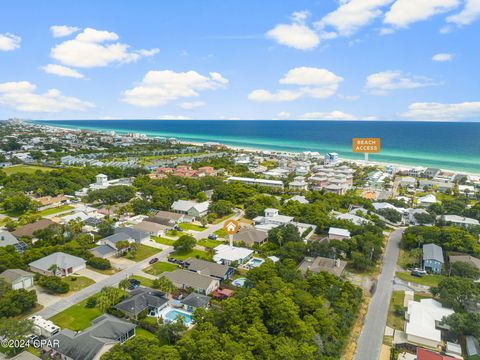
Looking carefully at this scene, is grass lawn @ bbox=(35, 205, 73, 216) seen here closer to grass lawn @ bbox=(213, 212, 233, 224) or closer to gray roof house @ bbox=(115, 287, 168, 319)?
grass lawn @ bbox=(213, 212, 233, 224)

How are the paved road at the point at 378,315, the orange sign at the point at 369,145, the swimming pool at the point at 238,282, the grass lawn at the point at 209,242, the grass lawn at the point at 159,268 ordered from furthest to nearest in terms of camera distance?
the grass lawn at the point at 209,242, the orange sign at the point at 369,145, the grass lawn at the point at 159,268, the swimming pool at the point at 238,282, the paved road at the point at 378,315

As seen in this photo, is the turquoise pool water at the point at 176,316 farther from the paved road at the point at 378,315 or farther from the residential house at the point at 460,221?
the residential house at the point at 460,221

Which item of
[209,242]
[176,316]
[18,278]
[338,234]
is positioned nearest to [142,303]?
[176,316]

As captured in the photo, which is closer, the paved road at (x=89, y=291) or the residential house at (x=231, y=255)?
the paved road at (x=89, y=291)

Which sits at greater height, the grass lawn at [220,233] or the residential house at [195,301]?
the grass lawn at [220,233]

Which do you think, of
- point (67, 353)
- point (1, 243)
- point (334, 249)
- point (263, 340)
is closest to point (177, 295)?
point (67, 353)

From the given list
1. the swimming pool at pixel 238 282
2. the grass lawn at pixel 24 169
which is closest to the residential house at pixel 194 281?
the swimming pool at pixel 238 282

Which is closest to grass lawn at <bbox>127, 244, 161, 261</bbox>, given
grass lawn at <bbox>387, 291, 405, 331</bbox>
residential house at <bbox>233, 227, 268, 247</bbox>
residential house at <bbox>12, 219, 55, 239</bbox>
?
residential house at <bbox>233, 227, 268, 247</bbox>

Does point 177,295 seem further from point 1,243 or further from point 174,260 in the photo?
point 1,243
